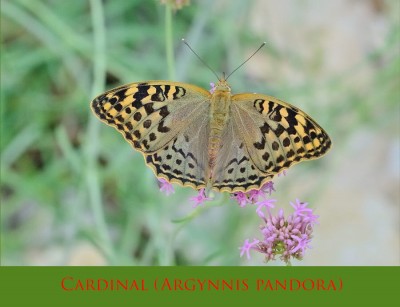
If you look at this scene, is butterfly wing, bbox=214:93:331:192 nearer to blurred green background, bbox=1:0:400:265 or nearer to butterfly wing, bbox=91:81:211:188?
butterfly wing, bbox=91:81:211:188

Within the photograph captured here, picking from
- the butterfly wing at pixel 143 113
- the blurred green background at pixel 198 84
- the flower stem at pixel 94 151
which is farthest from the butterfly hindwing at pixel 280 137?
the blurred green background at pixel 198 84

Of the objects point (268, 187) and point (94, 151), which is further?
point (94, 151)

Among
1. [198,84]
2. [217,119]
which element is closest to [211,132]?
[217,119]

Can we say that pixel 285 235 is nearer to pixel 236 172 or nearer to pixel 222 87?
pixel 236 172

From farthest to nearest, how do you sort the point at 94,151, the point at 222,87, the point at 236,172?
the point at 94,151, the point at 222,87, the point at 236,172

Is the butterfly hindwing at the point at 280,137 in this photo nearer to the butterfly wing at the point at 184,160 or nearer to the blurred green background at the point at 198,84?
the butterfly wing at the point at 184,160

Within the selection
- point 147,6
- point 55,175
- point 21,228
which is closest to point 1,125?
point 55,175

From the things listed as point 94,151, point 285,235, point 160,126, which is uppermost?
point 94,151

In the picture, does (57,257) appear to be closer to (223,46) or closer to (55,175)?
(55,175)
